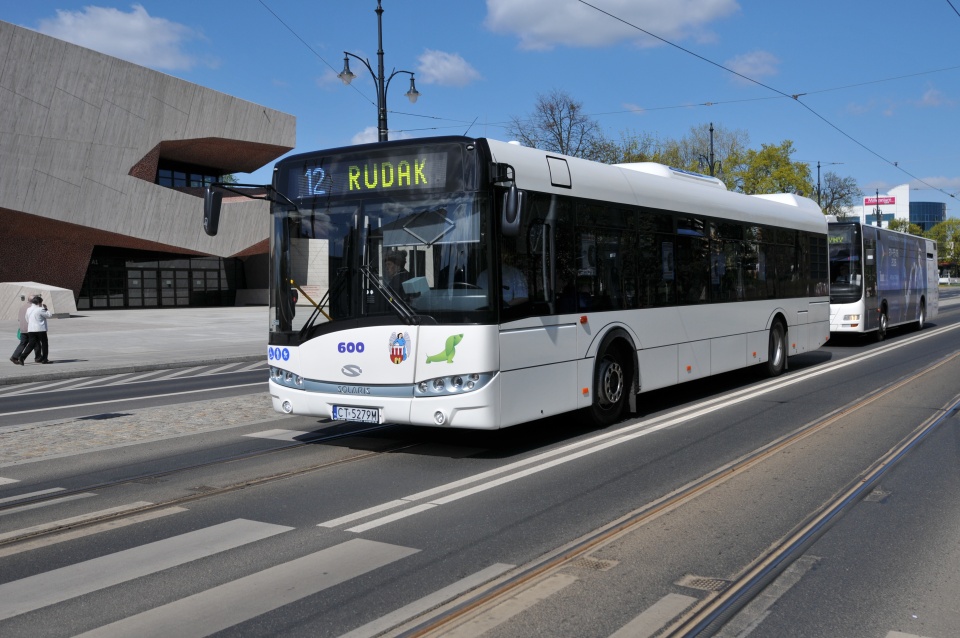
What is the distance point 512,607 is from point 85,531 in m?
3.06

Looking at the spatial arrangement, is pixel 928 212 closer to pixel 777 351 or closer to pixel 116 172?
pixel 116 172

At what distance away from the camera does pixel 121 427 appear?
10.4 m

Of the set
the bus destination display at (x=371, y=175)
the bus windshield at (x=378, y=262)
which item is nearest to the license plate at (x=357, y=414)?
the bus windshield at (x=378, y=262)

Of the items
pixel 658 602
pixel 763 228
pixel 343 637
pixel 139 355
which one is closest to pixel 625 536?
pixel 658 602

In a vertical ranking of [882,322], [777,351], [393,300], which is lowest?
[777,351]

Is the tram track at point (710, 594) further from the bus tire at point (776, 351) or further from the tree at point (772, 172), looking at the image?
the tree at point (772, 172)

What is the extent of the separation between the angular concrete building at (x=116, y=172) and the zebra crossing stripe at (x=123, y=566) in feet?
124

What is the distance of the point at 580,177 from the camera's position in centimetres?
949

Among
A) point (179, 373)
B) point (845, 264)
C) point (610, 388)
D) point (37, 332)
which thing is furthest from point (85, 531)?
point (845, 264)

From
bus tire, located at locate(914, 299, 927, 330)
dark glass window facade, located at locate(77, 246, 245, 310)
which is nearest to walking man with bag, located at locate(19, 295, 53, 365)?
bus tire, located at locate(914, 299, 927, 330)

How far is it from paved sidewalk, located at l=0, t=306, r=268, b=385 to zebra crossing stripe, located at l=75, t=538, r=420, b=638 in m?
15.0

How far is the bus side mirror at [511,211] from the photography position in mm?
7660

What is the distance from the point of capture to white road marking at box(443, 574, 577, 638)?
407cm

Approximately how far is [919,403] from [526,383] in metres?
6.15
